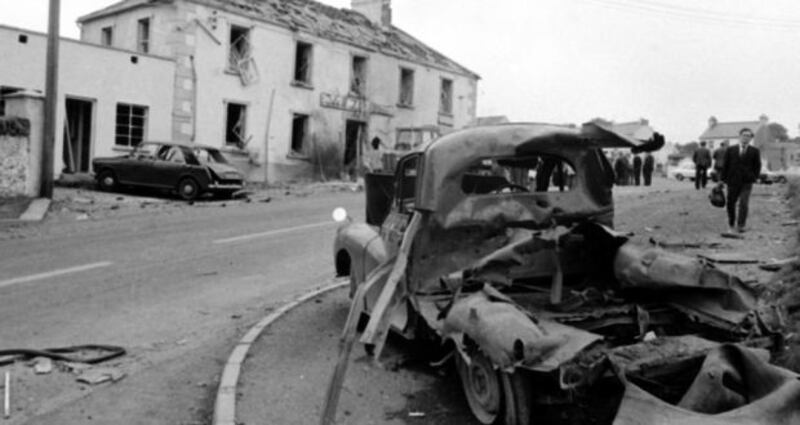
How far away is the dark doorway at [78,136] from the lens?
24594mm

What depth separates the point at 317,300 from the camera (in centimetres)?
874

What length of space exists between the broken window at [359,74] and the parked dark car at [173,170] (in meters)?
13.5

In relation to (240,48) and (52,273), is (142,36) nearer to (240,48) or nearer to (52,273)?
(240,48)

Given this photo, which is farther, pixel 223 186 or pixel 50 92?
pixel 223 186

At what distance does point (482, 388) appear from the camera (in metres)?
4.79

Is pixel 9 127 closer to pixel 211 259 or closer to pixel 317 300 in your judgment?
pixel 211 259

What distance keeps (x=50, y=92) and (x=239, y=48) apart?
38.7ft

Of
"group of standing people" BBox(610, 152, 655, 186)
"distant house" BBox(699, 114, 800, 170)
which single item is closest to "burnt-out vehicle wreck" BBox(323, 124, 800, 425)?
"group of standing people" BBox(610, 152, 655, 186)

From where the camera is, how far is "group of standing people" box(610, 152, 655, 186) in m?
34.7

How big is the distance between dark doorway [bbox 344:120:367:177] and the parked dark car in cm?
1267

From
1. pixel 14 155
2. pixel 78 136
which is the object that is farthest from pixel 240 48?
pixel 14 155

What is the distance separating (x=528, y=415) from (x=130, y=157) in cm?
1982

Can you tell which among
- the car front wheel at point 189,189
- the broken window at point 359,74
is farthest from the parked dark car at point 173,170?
the broken window at point 359,74

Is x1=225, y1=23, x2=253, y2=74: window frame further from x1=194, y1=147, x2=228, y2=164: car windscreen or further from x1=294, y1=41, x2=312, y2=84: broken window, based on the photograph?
x1=194, y1=147, x2=228, y2=164: car windscreen
